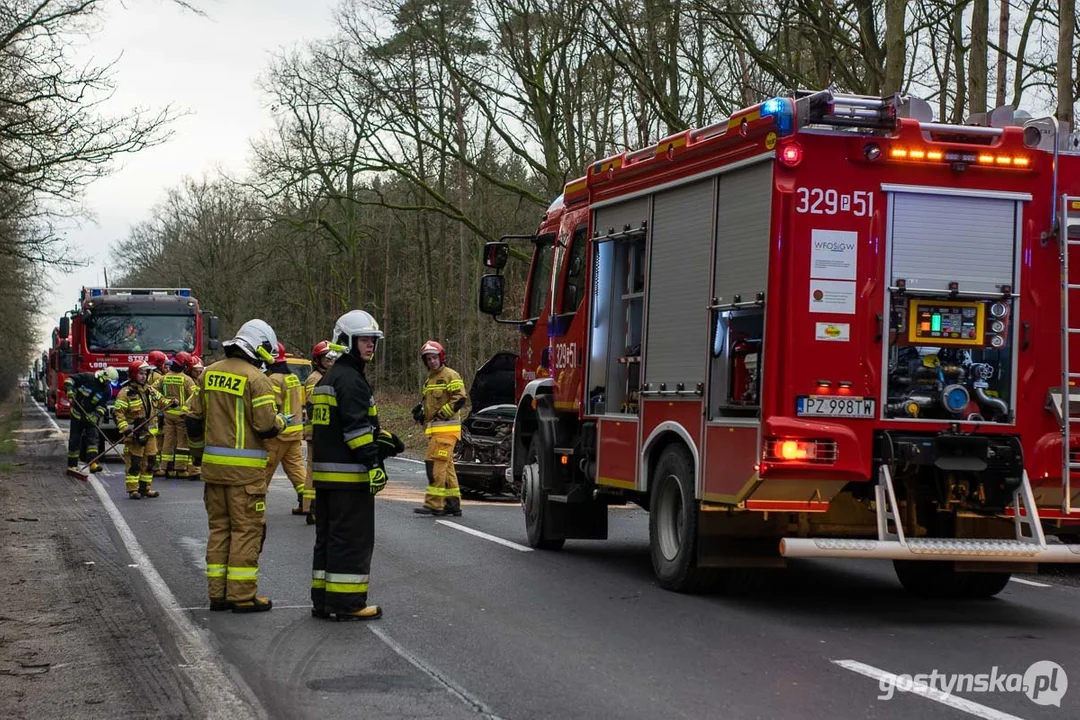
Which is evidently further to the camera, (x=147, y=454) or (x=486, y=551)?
(x=147, y=454)

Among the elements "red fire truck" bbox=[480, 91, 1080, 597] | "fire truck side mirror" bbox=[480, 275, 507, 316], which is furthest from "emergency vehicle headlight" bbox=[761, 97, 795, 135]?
"fire truck side mirror" bbox=[480, 275, 507, 316]

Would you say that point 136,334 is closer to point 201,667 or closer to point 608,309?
point 608,309

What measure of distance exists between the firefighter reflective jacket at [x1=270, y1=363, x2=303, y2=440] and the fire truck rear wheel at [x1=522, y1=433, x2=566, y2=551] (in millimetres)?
2733

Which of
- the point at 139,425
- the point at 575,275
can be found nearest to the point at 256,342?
the point at 575,275

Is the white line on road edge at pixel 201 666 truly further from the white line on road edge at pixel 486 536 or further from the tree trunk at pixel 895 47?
the tree trunk at pixel 895 47

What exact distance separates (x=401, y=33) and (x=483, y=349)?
12.3m

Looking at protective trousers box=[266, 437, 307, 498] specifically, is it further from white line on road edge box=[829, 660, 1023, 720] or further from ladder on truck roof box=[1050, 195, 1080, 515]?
white line on road edge box=[829, 660, 1023, 720]

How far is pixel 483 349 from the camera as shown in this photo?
1618 inches

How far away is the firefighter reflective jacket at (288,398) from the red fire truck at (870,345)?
5668 mm

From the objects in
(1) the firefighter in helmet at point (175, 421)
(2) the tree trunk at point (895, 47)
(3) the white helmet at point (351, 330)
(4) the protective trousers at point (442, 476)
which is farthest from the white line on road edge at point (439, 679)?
(1) the firefighter in helmet at point (175, 421)

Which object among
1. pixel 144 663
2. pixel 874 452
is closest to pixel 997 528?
pixel 874 452

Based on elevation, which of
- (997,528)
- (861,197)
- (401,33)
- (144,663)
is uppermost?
(401,33)

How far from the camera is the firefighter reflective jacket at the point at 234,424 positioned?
29.9 ft

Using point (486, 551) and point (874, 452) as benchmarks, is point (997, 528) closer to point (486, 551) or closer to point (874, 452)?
point (874, 452)
